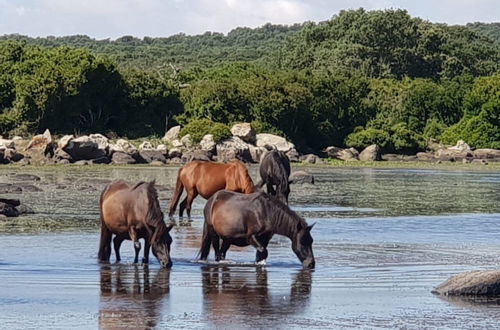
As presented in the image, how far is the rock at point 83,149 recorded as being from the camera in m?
50.8

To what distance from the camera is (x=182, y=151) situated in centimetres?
5750

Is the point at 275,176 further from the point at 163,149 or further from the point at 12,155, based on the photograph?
the point at 163,149

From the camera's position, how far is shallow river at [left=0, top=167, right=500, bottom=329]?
1066 cm

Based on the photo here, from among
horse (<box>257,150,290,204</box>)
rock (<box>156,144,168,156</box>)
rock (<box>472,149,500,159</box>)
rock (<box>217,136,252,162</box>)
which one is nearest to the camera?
horse (<box>257,150,290,204</box>)

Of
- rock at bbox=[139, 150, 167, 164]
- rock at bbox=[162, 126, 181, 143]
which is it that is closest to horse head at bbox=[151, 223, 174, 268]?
rock at bbox=[139, 150, 167, 164]

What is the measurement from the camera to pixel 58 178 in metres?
37.1

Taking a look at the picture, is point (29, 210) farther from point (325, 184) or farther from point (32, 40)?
point (32, 40)

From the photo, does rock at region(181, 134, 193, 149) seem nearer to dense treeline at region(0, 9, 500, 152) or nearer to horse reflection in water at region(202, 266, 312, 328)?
dense treeline at region(0, 9, 500, 152)

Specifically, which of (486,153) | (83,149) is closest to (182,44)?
(486,153)

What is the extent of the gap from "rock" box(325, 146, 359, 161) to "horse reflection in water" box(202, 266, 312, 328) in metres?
49.4

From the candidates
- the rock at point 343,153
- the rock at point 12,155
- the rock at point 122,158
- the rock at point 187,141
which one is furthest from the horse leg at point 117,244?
the rock at point 343,153

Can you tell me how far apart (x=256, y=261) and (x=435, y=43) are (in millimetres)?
89302

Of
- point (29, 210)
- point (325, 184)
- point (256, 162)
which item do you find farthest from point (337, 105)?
point (29, 210)

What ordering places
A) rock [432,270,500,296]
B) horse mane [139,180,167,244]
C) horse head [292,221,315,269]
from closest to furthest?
rock [432,270,500,296] → horse mane [139,180,167,244] → horse head [292,221,315,269]
